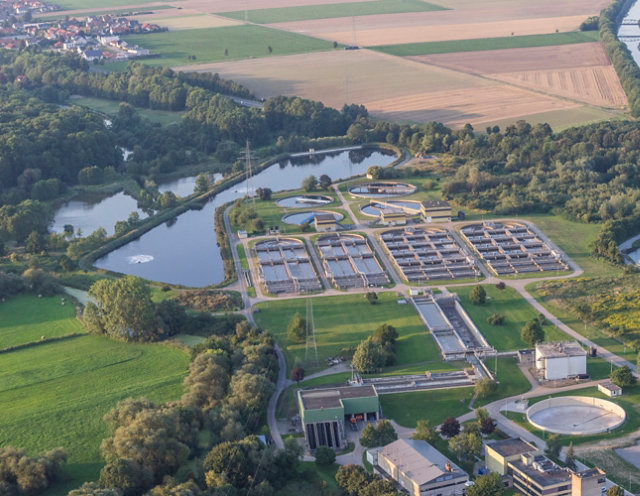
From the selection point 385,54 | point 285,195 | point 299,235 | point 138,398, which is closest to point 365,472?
point 138,398

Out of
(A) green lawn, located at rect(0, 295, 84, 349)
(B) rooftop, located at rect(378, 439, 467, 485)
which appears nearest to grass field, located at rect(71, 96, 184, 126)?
(A) green lawn, located at rect(0, 295, 84, 349)

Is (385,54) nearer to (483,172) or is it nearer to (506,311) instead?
(483,172)

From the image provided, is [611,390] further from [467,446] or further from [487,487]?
[487,487]

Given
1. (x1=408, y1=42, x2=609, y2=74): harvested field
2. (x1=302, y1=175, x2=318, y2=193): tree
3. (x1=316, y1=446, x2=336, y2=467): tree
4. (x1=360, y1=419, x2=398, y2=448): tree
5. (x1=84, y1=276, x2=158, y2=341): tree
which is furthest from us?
(x1=408, y1=42, x2=609, y2=74): harvested field

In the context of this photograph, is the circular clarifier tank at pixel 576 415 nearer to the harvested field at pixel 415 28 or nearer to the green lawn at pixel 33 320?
the green lawn at pixel 33 320

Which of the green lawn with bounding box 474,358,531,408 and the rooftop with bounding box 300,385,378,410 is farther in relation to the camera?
the green lawn with bounding box 474,358,531,408

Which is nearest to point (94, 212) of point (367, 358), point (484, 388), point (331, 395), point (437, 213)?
point (437, 213)

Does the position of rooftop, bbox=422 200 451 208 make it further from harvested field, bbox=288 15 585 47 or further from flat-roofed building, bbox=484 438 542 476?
harvested field, bbox=288 15 585 47
